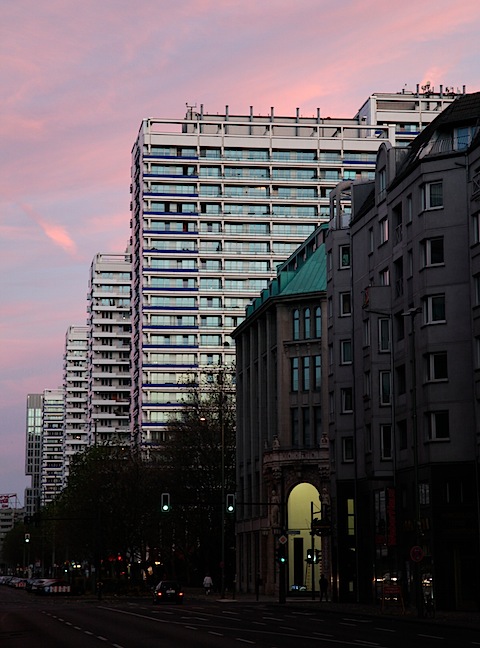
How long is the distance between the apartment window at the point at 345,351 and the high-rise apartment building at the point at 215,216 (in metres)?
91.9

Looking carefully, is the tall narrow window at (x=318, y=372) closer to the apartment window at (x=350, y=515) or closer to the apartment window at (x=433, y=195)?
the apartment window at (x=350, y=515)

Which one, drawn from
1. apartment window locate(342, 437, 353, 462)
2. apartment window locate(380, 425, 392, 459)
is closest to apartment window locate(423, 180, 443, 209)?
apartment window locate(380, 425, 392, 459)

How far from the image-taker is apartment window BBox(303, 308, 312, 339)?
95.7 m

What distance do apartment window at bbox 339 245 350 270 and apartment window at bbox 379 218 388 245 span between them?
24.4 feet

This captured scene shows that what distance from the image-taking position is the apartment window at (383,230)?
224ft

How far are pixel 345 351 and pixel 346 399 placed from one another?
3.00 m

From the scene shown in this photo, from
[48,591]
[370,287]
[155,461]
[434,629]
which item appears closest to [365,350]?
[370,287]

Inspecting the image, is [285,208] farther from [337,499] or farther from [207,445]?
[337,499]

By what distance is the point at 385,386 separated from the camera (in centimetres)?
6675

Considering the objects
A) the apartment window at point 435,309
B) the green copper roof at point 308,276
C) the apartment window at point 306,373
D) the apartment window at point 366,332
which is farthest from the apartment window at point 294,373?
the apartment window at point 435,309

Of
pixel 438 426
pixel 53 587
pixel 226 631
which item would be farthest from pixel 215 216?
pixel 226 631

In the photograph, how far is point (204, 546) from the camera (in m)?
111

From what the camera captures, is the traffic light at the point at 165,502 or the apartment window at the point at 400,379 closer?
the apartment window at the point at 400,379

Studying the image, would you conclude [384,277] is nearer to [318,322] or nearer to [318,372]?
[318,322]
